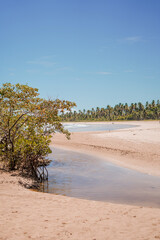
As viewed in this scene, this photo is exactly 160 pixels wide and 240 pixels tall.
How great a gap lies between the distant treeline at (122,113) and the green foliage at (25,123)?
130728 mm

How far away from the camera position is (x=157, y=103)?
164m

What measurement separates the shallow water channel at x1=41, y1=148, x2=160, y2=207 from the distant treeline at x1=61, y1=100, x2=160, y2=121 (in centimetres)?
12548

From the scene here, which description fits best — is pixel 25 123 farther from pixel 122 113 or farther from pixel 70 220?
pixel 122 113

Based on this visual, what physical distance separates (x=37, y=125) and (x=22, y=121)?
1.11m

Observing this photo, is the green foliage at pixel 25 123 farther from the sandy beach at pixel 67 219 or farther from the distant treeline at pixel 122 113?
the distant treeline at pixel 122 113

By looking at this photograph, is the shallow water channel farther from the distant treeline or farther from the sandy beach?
the distant treeline

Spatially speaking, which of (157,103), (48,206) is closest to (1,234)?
(48,206)

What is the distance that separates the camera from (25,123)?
1567 centimetres

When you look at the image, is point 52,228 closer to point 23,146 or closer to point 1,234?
point 1,234

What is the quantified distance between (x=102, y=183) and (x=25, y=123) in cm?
689

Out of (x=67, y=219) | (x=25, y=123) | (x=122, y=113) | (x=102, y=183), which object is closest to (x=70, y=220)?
(x=67, y=219)

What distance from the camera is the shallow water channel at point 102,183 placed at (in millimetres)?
12273

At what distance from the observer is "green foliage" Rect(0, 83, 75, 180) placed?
14070 millimetres

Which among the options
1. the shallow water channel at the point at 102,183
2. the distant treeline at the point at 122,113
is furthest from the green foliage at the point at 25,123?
the distant treeline at the point at 122,113
